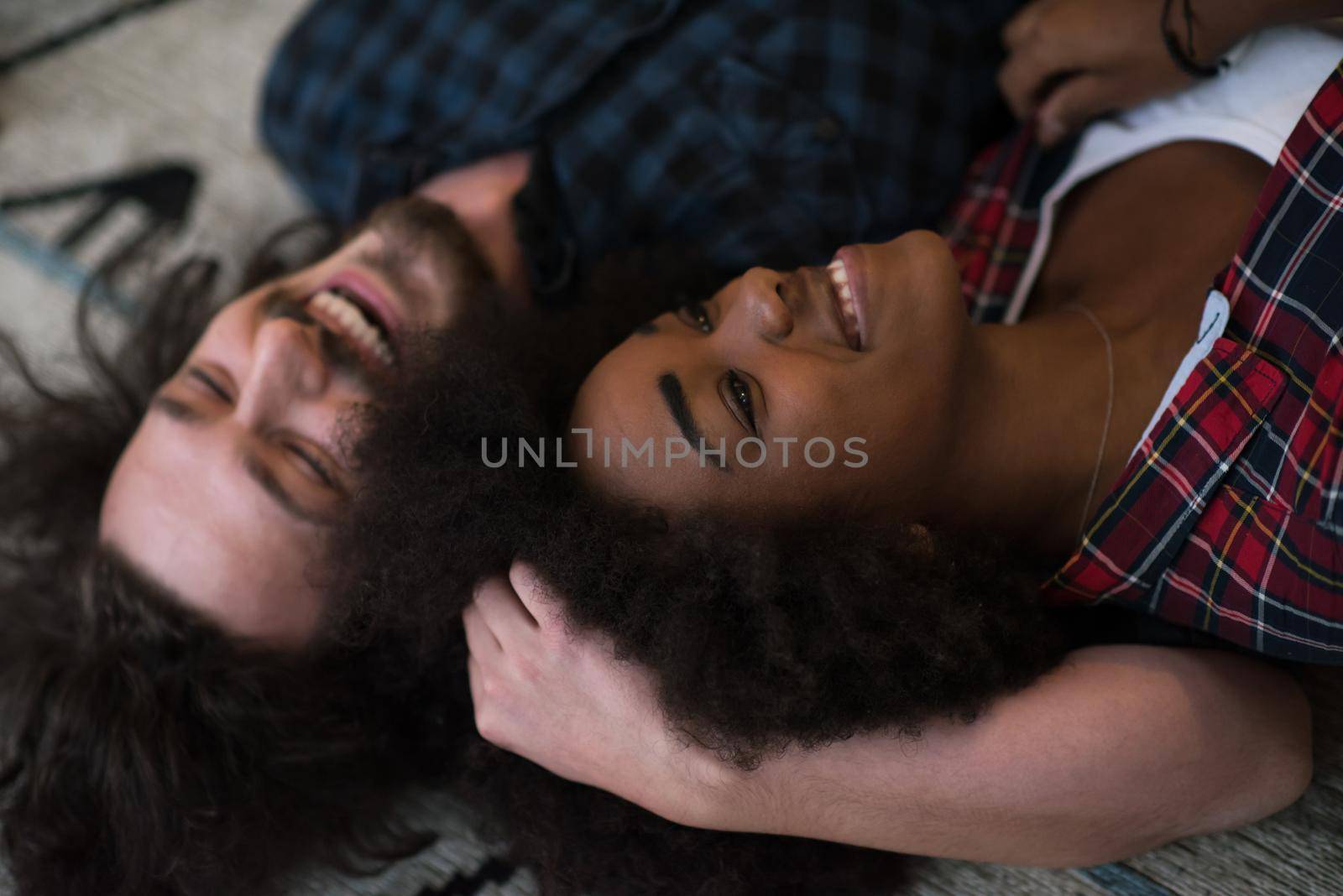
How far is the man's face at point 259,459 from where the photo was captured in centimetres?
132

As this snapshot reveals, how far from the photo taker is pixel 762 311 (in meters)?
1.10

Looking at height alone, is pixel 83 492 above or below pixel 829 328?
below

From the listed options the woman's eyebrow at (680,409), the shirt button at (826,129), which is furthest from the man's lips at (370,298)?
the shirt button at (826,129)

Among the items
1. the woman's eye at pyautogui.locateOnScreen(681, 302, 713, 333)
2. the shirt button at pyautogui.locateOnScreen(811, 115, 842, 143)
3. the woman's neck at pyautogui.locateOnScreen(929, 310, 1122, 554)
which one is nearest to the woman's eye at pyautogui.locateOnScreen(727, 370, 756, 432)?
the woman's eye at pyautogui.locateOnScreen(681, 302, 713, 333)

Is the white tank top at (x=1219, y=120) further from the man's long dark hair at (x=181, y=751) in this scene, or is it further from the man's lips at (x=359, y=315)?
the man's long dark hair at (x=181, y=751)

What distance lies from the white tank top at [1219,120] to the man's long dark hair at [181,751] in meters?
0.97

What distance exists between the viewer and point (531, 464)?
113 centimetres

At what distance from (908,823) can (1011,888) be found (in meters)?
0.25

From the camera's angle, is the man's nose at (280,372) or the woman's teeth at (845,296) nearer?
the woman's teeth at (845,296)

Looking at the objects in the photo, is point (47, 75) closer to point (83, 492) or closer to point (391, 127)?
point (391, 127)

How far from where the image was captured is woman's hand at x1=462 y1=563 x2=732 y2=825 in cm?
108

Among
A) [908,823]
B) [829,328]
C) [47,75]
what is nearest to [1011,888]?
[908,823]

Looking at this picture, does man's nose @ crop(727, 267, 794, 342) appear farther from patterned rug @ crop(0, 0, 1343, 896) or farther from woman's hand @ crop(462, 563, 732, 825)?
patterned rug @ crop(0, 0, 1343, 896)

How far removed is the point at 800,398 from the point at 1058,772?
435 millimetres
